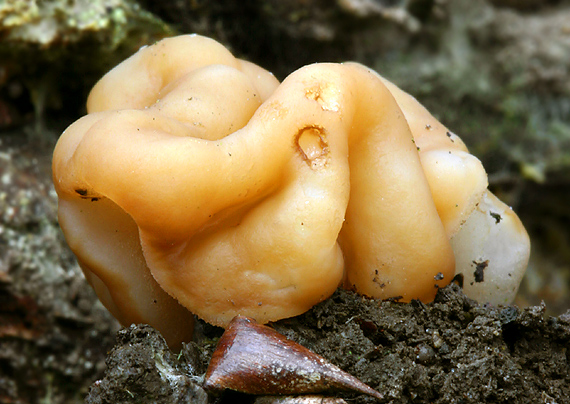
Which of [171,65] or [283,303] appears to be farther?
[171,65]

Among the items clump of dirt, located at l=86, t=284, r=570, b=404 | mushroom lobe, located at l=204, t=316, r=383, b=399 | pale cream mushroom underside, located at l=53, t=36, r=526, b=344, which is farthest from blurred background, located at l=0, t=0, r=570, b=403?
mushroom lobe, located at l=204, t=316, r=383, b=399

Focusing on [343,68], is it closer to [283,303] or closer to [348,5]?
[283,303]

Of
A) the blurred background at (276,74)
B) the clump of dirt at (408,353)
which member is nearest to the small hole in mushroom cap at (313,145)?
the clump of dirt at (408,353)

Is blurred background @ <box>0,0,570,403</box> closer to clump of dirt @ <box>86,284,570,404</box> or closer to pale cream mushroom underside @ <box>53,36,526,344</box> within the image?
pale cream mushroom underside @ <box>53,36,526,344</box>

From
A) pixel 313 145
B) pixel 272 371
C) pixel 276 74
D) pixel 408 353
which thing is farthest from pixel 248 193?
pixel 276 74

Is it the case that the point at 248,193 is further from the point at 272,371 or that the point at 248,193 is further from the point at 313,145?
the point at 272,371

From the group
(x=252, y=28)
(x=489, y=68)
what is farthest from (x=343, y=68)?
(x=489, y=68)

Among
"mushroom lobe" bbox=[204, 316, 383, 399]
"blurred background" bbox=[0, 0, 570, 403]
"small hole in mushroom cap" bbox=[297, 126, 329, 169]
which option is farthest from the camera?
"blurred background" bbox=[0, 0, 570, 403]
